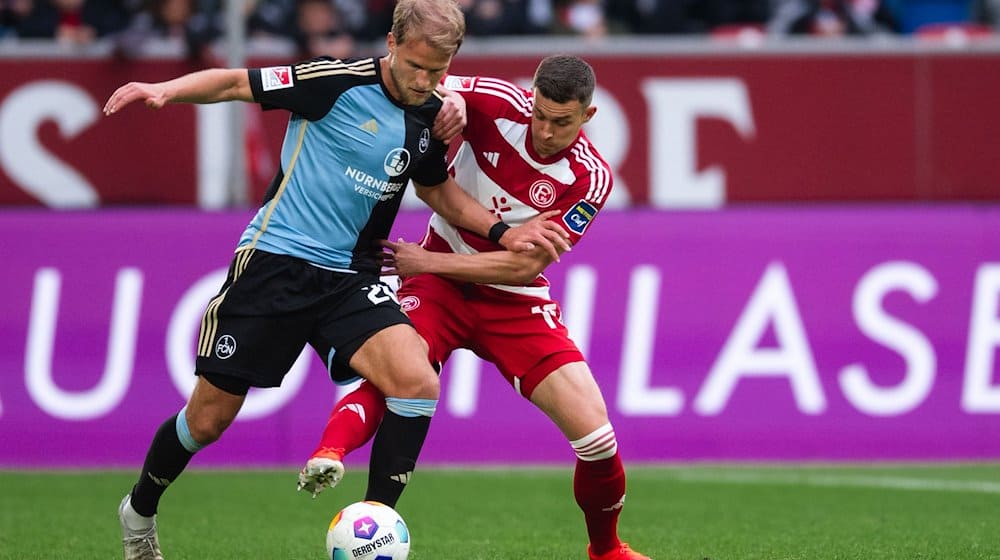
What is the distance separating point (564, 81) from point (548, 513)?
10.1 ft

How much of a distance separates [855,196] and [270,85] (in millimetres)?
9218

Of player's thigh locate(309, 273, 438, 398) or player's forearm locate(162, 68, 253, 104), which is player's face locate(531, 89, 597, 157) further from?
player's forearm locate(162, 68, 253, 104)

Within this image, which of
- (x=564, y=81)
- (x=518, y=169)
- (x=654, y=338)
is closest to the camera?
(x=564, y=81)

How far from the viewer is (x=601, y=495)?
666 cm

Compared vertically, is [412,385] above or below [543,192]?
below

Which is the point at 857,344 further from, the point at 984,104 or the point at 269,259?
the point at 269,259

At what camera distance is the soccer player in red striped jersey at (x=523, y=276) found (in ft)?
21.6

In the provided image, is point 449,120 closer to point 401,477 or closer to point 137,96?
point 137,96

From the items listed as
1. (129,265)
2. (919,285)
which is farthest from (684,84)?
(129,265)

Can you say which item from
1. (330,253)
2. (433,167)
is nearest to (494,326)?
(433,167)

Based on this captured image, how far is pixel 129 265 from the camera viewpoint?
36.3 feet

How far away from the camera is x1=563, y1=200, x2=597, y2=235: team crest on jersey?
670 centimetres

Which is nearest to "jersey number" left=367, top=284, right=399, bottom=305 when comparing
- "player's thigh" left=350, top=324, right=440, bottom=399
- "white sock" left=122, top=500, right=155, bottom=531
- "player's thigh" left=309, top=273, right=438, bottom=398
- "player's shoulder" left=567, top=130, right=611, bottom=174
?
"player's thigh" left=309, top=273, right=438, bottom=398

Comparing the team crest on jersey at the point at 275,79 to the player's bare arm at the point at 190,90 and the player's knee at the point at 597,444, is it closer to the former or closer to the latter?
the player's bare arm at the point at 190,90
